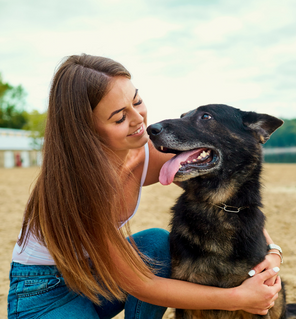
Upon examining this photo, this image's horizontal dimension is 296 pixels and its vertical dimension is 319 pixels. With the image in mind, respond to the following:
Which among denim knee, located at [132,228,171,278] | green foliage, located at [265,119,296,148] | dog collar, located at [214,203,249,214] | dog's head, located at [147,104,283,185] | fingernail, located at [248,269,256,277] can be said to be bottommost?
green foliage, located at [265,119,296,148]

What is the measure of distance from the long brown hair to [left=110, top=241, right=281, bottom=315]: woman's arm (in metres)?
0.06

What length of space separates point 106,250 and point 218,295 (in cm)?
75

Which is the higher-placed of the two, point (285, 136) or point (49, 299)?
point (49, 299)

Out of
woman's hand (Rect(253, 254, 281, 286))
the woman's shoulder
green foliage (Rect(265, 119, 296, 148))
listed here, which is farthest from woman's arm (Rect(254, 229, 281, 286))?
green foliage (Rect(265, 119, 296, 148))

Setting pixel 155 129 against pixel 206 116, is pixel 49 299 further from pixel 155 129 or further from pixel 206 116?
pixel 206 116

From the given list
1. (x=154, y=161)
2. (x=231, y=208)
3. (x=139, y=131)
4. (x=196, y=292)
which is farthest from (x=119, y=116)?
(x=196, y=292)

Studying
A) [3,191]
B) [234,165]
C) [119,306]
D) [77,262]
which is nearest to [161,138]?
[234,165]

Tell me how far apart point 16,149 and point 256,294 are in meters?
42.3

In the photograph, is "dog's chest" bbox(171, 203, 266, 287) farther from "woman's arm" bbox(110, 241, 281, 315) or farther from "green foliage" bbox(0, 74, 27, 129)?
"green foliage" bbox(0, 74, 27, 129)

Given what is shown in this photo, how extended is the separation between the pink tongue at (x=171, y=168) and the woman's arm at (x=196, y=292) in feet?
1.81

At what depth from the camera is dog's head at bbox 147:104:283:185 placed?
86.2 inches

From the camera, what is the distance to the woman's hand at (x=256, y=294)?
192cm

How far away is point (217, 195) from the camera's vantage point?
7.47ft

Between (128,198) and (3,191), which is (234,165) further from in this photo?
(3,191)
